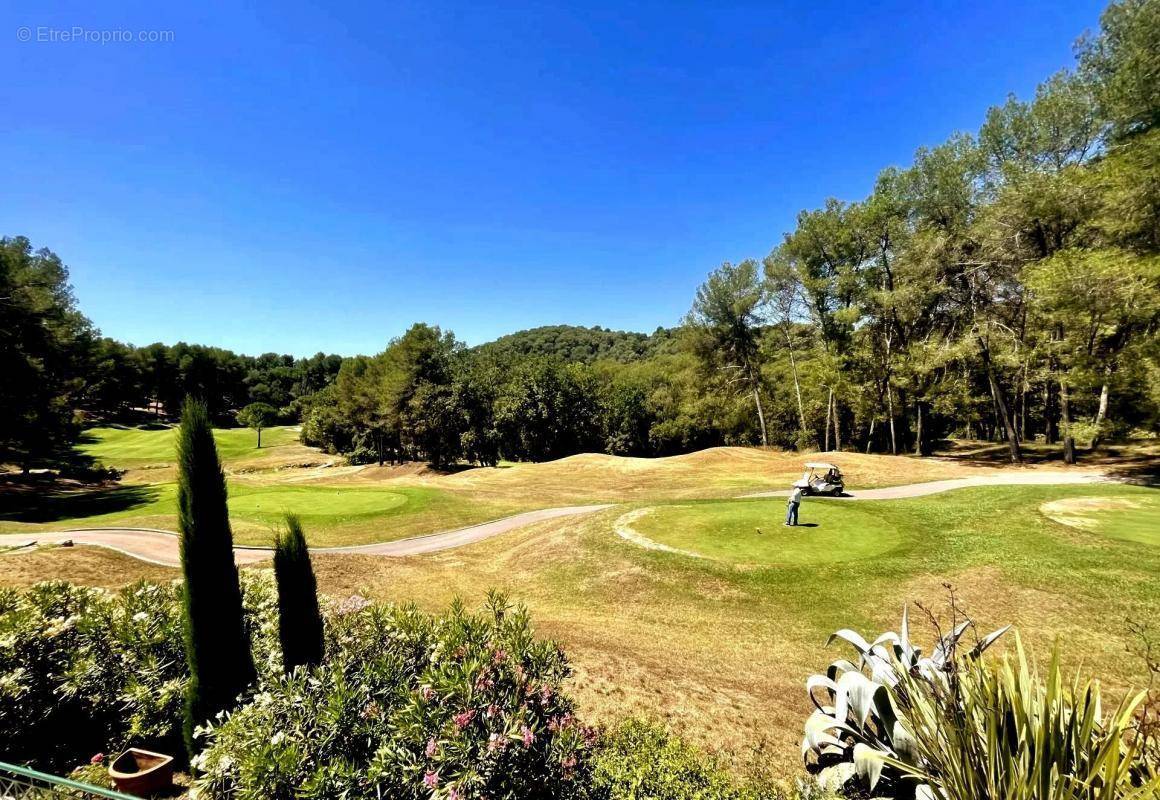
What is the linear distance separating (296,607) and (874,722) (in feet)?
27.8

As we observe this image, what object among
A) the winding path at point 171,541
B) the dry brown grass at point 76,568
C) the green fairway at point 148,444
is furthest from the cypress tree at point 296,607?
the green fairway at point 148,444

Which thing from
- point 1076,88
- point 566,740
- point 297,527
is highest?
point 1076,88

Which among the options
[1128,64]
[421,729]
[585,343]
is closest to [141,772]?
[421,729]

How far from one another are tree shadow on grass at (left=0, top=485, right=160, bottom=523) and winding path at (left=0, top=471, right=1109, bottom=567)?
8.25 m

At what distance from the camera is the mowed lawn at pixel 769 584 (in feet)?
26.4

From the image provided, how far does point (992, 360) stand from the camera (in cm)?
2758

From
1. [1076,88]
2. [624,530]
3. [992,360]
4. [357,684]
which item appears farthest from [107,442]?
[1076,88]

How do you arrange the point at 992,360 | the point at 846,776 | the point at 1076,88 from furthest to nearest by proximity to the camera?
the point at 992,360 < the point at 1076,88 < the point at 846,776

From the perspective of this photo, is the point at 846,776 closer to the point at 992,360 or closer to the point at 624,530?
the point at 624,530

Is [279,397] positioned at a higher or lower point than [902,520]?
higher

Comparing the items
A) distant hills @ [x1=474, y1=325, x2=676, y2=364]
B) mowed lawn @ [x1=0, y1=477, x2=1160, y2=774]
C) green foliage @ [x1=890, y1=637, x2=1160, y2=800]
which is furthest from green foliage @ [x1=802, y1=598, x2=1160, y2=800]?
distant hills @ [x1=474, y1=325, x2=676, y2=364]

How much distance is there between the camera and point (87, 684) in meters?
7.42

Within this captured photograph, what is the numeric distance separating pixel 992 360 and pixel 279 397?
117634mm

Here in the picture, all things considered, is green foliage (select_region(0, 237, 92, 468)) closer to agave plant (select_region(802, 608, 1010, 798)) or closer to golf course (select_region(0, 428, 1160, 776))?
golf course (select_region(0, 428, 1160, 776))
